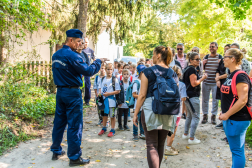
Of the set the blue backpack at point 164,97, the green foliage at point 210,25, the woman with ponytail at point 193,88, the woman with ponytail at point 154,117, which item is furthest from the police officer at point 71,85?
the green foliage at point 210,25

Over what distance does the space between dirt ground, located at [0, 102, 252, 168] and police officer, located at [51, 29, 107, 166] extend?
1.58 feet

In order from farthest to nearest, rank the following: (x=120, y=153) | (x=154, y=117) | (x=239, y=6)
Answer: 1. (x=239, y=6)
2. (x=120, y=153)
3. (x=154, y=117)

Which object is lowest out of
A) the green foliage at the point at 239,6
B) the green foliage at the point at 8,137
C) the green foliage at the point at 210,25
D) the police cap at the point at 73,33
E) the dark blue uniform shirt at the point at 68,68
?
the green foliage at the point at 8,137

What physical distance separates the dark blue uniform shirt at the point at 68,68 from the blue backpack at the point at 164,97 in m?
1.32

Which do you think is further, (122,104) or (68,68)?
(122,104)

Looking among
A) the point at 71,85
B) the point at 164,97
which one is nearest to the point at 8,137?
the point at 71,85

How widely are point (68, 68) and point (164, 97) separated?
1.75 metres

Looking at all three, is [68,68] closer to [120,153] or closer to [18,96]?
[120,153]

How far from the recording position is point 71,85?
3602mm

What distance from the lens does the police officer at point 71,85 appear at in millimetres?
3531

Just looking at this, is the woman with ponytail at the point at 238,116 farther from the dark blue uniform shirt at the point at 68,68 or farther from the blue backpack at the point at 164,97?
the dark blue uniform shirt at the point at 68,68

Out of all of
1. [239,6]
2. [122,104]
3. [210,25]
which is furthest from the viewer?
[210,25]

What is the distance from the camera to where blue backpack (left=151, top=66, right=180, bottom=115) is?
107 inches

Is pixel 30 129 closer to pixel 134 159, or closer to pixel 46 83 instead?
pixel 134 159
